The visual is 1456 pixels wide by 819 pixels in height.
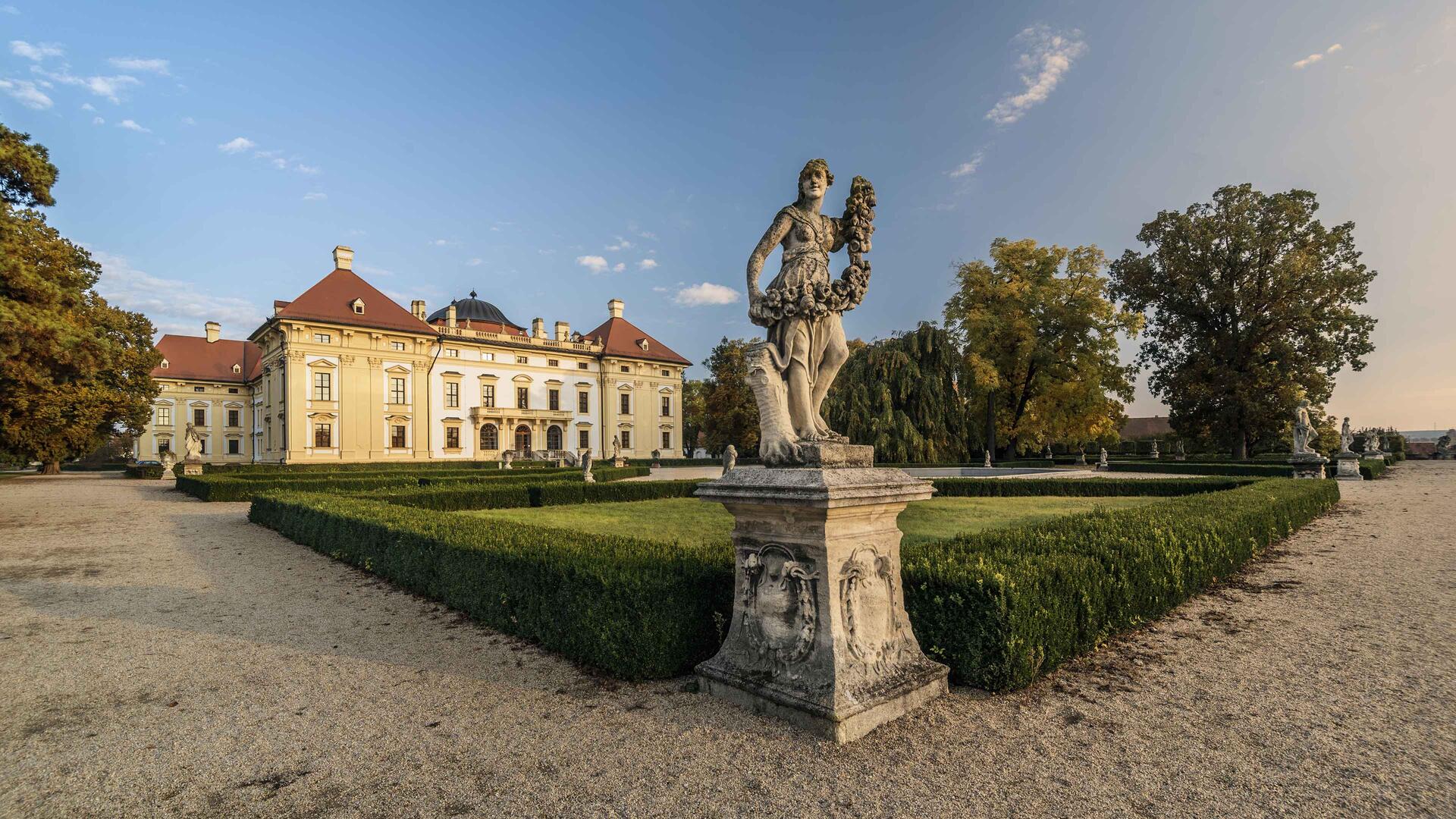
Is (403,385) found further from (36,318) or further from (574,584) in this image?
(574,584)

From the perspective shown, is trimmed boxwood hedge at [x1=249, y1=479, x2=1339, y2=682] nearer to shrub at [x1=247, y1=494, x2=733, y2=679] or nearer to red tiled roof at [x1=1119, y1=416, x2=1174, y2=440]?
shrub at [x1=247, y1=494, x2=733, y2=679]

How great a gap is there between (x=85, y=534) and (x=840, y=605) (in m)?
13.5

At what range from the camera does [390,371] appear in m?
37.3

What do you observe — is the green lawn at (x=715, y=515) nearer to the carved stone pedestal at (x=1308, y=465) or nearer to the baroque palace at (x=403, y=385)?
the carved stone pedestal at (x=1308, y=465)

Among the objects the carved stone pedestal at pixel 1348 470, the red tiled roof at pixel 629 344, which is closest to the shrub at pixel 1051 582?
the carved stone pedestal at pixel 1348 470

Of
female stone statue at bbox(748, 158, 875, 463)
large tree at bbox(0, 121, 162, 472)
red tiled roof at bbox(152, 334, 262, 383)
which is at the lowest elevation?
female stone statue at bbox(748, 158, 875, 463)

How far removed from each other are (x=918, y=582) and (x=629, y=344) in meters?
45.5

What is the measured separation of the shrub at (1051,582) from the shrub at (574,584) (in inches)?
54.9

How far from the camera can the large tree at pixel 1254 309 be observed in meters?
25.8

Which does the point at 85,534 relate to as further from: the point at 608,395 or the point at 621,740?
the point at 608,395

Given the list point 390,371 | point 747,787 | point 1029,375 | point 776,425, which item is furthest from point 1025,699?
point 390,371

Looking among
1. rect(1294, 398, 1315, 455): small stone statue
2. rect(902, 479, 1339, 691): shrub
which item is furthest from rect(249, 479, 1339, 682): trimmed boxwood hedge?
rect(1294, 398, 1315, 455): small stone statue

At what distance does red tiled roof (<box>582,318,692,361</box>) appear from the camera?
1859 inches

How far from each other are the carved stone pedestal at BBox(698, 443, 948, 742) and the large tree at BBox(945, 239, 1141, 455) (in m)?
25.7
